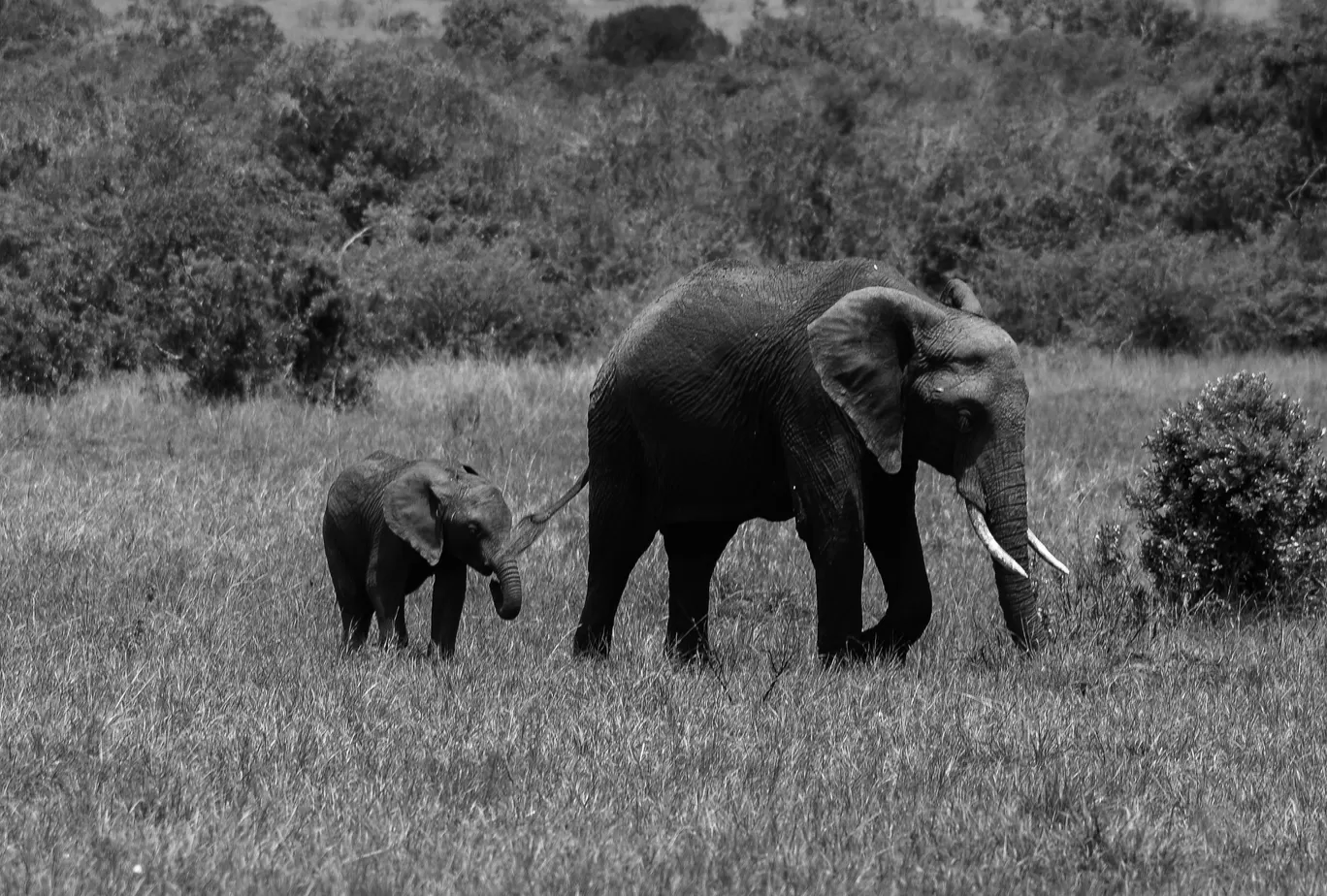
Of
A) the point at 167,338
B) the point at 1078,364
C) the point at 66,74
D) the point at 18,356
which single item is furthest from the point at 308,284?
the point at 66,74

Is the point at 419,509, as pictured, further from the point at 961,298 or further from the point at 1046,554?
the point at 1046,554

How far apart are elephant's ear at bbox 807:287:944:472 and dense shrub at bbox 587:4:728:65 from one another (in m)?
52.7

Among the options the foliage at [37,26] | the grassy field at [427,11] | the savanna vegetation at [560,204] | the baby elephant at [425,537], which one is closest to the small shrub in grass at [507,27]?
the grassy field at [427,11]

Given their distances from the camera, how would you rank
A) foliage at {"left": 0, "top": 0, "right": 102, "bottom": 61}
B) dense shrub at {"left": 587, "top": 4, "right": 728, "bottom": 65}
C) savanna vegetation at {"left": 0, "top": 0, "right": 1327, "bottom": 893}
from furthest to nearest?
1. dense shrub at {"left": 587, "top": 4, "right": 728, "bottom": 65}
2. foliage at {"left": 0, "top": 0, "right": 102, "bottom": 61}
3. savanna vegetation at {"left": 0, "top": 0, "right": 1327, "bottom": 893}

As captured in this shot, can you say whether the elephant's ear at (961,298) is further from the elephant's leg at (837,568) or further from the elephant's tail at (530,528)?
the elephant's tail at (530,528)

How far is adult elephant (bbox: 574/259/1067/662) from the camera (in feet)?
24.2

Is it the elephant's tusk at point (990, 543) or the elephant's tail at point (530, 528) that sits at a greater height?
the elephant's tusk at point (990, 543)

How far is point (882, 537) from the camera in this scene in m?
8.05

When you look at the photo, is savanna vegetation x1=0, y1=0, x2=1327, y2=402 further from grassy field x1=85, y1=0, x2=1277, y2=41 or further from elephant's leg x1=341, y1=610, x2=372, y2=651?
grassy field x1=85, y1=0, x2=1277, y2=41

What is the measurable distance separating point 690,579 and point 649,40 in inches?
2111

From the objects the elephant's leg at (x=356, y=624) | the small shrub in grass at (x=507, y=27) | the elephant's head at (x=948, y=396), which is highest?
the elephant's head at (x=948, y=396)

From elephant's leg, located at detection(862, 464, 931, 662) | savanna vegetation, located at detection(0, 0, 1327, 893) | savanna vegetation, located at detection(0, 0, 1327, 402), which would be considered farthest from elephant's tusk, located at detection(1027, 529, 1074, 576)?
savanna vegetation, located at detection(0, 0, 1327, 402)

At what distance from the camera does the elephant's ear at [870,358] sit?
24.2 feet

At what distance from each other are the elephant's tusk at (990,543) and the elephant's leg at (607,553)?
1717mm
